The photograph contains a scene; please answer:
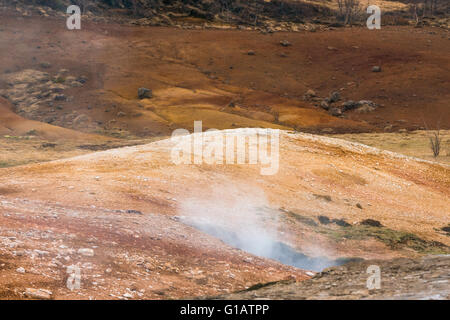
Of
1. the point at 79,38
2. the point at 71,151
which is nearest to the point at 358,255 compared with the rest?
the point at 71,151

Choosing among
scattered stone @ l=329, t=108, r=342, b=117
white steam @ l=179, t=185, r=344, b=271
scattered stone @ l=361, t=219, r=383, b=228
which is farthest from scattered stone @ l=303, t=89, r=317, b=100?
scattered stone @ l=361, t=219, r=383, b=228

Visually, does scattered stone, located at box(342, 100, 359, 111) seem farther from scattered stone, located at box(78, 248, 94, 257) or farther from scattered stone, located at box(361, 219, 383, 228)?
scattered stone, located at box(78, 248, 94, 257)

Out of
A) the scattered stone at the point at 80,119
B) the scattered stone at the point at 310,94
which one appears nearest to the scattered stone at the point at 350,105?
the scattered stone at the point at 310,94

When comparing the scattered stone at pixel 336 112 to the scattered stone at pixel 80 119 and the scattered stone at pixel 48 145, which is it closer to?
the scattered stone at pixel 80 119

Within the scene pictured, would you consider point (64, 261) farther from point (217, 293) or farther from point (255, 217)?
point (255, 217)

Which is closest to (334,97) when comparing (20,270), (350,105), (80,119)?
(350,105)

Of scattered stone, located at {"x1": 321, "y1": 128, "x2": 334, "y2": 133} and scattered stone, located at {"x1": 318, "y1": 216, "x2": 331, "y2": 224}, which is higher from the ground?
scattered stone, located at {"x1": 318, "y1": 216, "x2": 331, "y2": 224}

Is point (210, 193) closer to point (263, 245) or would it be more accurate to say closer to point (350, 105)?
point (263, 245)
